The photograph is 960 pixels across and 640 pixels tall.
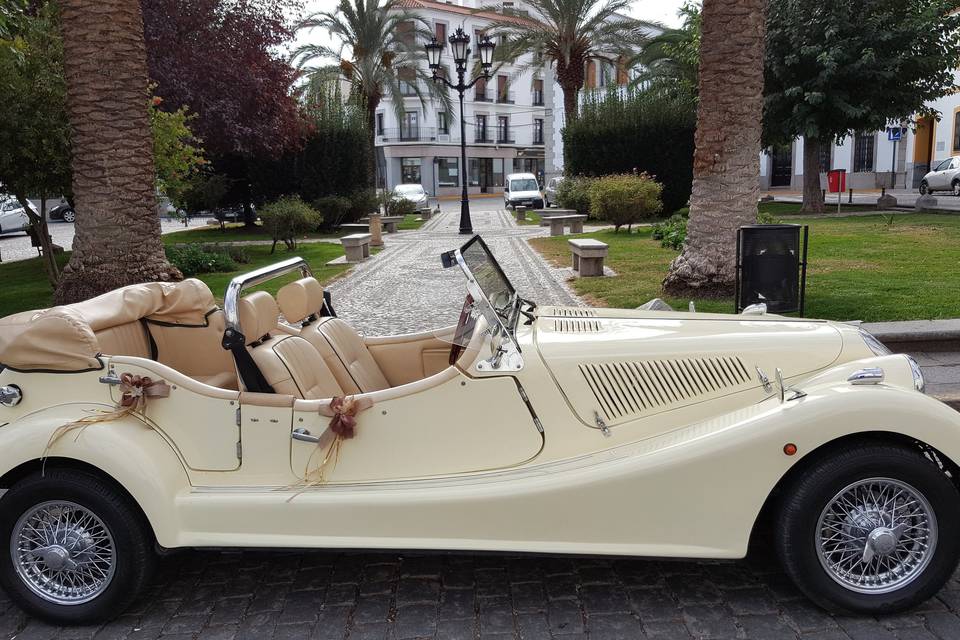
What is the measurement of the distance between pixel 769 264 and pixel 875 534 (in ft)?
14.0

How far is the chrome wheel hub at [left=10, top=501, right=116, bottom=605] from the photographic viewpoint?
2959 mm

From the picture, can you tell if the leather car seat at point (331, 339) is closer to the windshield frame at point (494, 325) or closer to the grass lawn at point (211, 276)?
the windshield frame at point (494, 325)

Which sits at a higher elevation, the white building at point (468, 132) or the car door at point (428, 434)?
the white building at point (468, 132)

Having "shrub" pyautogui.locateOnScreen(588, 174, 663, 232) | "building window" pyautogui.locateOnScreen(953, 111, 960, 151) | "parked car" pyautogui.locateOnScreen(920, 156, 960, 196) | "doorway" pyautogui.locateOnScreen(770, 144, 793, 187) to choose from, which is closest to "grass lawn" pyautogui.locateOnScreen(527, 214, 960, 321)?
"shrub" pyautogui.locateOnScreen(588, 174, 663, 232)

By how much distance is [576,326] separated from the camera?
3398 millimetres

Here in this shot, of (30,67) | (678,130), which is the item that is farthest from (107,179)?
(678,130)

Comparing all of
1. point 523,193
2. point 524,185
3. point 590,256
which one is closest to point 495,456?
point 590,256

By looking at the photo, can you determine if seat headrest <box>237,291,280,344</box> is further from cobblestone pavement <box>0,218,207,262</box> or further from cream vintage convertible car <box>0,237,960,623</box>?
cobblestone pavement <box>0,218,207,262</box>

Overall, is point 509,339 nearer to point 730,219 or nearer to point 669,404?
point 669,404

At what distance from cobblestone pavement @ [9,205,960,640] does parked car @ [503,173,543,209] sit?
97.2 ft

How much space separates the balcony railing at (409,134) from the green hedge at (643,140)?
34.7m

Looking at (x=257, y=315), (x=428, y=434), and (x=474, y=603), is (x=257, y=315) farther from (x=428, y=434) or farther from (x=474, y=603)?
(x=474, y=603)

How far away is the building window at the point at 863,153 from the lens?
41469 millimetres

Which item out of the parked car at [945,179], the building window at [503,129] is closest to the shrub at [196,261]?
the parked car at [945,179]
